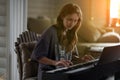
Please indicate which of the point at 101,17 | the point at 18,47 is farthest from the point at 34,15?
the point at 18,47

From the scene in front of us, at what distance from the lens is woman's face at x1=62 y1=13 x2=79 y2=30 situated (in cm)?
168

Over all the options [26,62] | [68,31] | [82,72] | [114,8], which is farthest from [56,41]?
[114,8]

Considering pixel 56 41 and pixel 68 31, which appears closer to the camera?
pixel 56 41

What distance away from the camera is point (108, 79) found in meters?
1.37

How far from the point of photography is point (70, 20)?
1687 mm

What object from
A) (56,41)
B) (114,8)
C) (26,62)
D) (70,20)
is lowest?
(26,62)

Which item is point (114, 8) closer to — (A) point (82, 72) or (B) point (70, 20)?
(B) point (70, 20)

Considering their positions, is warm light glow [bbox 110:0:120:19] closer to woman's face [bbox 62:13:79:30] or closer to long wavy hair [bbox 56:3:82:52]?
long wavy hair [bbox 56:3:82:52]

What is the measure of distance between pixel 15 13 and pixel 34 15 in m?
1.18

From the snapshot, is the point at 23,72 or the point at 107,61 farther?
the point at 23,72

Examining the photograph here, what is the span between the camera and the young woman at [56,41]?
5.44ft

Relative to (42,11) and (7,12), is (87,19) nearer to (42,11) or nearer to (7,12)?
(42,11)

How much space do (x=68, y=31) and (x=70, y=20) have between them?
Result: 17 centimetres

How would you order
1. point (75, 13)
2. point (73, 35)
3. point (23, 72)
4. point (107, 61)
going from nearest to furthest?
point (107, 61), point (75, 13), point (73, 35), point (23, 72)
